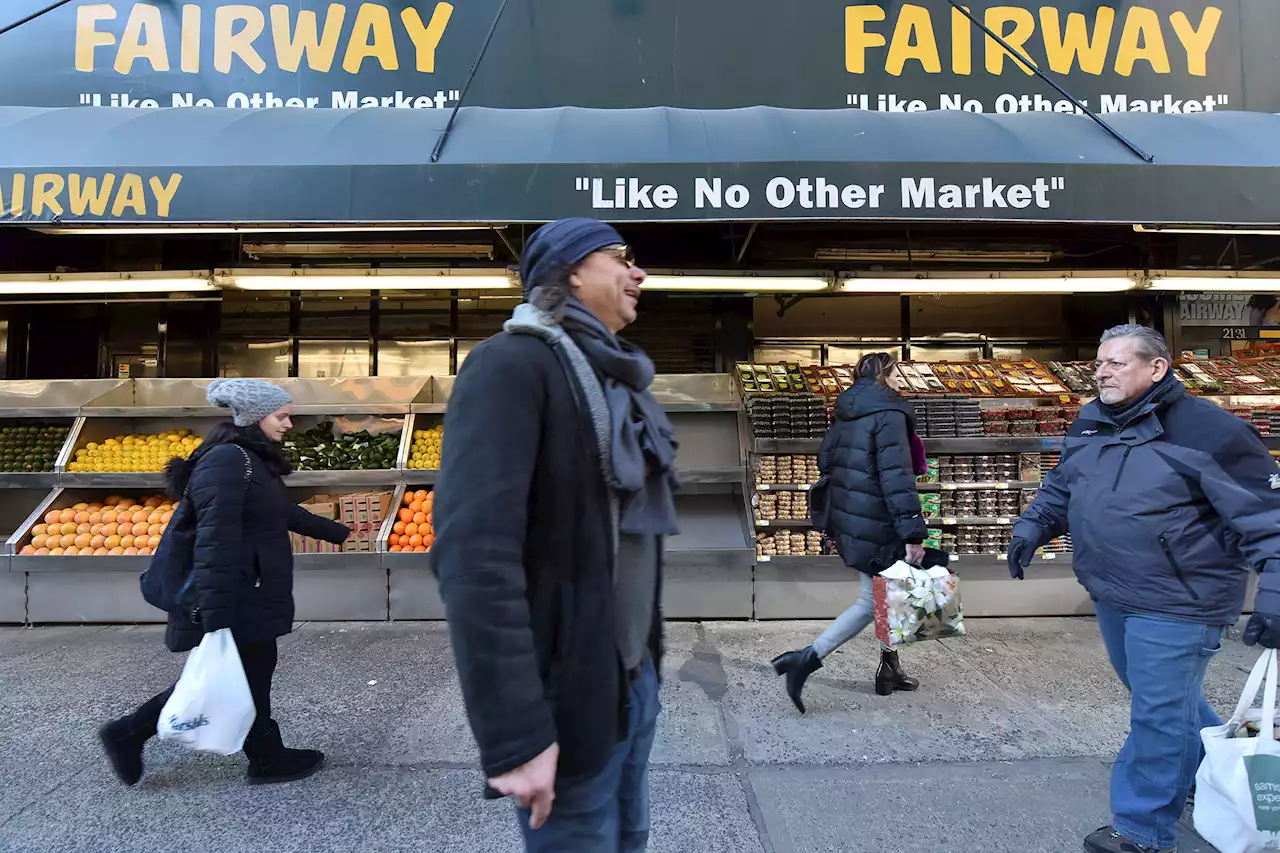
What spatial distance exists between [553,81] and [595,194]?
8.24 feet

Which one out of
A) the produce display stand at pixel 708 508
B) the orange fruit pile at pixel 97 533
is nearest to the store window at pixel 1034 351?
the produce display stand at pixel 708 508

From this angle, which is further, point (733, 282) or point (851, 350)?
point (851, 350)

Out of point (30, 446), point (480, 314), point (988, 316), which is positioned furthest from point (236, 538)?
point (988, 316)

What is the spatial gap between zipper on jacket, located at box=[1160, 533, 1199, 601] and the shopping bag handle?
0.25 meters

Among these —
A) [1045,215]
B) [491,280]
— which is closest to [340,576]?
[491,280]

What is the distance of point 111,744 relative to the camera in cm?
295

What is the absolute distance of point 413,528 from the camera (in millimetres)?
5293

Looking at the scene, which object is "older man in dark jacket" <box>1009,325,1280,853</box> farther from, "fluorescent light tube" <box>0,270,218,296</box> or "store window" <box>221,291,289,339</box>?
"store window" <box>221,291,289,339</box>

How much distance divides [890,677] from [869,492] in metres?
1.26

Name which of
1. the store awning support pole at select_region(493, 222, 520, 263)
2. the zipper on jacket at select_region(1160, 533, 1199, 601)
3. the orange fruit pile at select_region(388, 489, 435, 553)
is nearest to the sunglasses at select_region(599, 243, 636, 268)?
the zipper on jacket at select_region(1160, 533, 1199, 601)

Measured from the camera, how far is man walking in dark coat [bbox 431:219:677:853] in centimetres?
114

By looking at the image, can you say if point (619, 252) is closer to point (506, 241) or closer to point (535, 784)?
point (535, 784)

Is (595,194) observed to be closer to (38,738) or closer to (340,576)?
(340,576)

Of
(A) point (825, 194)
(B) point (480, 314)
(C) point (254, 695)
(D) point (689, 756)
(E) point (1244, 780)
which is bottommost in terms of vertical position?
(D) point (689, 756)
